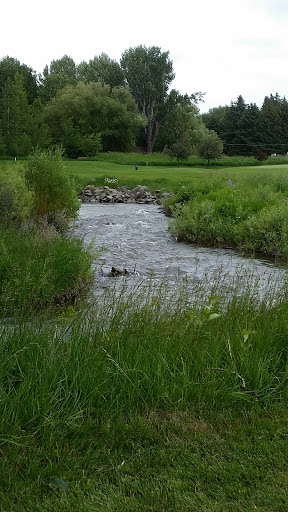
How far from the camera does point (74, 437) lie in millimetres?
3566

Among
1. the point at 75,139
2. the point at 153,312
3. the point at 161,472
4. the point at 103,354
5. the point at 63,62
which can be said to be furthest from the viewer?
the point at 63,62

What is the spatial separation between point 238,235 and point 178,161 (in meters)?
40.8

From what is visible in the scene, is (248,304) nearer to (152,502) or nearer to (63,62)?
(152,502)

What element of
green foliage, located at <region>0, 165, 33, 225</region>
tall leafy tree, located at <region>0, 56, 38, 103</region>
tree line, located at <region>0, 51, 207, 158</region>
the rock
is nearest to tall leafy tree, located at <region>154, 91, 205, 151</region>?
tree line, located at <region>0, 51, 207, 158</region>

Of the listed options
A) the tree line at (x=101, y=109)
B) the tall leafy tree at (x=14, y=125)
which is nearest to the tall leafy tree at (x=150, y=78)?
the tree line at (x=101, y=109)

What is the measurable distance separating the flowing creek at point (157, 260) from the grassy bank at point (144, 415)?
2.04 meters

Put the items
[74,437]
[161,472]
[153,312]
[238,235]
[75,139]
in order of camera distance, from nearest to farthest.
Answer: [161,472], [74,437], [153,312], [238,235], [75,139]

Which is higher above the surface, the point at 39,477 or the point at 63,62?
the point at 63,62

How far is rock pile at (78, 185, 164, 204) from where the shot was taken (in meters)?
29.8

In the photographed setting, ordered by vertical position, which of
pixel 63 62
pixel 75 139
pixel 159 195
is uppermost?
pixel 63 62

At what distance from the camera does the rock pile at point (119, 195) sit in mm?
29750

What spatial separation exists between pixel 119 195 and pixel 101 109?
102 ft

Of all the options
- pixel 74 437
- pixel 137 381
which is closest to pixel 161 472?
pixel 74 437

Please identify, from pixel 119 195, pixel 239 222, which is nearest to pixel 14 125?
pixel 119 195
